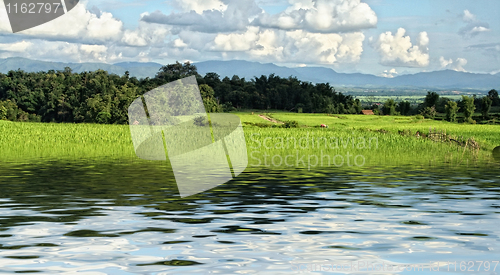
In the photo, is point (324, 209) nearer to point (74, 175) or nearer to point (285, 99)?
point (74, 175)

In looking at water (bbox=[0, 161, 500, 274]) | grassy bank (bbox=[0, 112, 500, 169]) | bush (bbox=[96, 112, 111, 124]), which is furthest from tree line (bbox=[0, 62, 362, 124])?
water (bbox=[0, 161, 500, 274])

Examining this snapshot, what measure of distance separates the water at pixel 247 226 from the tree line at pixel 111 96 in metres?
73.8

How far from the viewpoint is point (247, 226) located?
1102 cm

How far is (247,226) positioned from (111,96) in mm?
97113

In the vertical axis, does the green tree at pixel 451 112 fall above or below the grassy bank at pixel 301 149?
above

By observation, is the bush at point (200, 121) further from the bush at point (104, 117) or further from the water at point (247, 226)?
the water at point (247, 226)

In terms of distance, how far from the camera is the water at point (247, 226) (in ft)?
27.4

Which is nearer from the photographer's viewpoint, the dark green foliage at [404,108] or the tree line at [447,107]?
the tree line at [447,107]

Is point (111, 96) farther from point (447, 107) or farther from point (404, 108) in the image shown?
point (404, 108)

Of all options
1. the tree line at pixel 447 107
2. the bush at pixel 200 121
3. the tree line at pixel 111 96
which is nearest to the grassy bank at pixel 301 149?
the bush at pixel 200 121

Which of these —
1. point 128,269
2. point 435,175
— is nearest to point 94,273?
point 128,269

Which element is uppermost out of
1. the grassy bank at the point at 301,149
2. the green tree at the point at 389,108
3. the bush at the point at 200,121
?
the green tree at the point at 389,108

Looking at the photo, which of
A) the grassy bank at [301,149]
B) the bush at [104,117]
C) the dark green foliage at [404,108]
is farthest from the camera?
the dark green foliage at [404,108]

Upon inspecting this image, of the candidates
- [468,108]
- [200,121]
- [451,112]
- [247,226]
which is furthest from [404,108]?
[247,226]
